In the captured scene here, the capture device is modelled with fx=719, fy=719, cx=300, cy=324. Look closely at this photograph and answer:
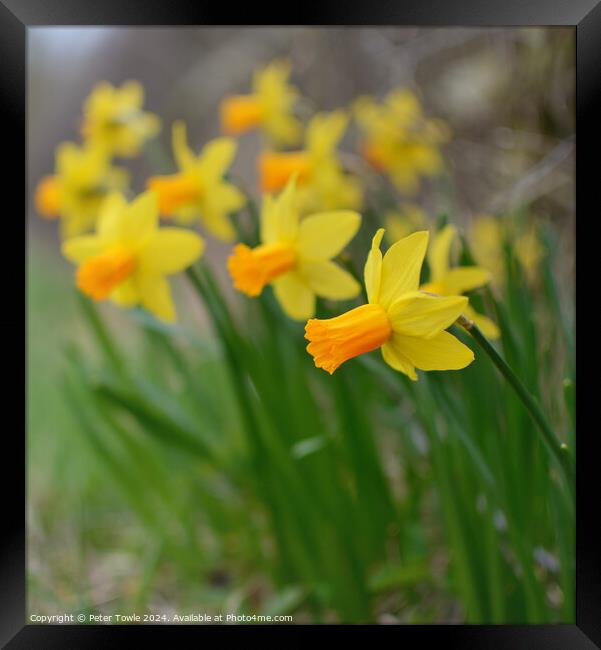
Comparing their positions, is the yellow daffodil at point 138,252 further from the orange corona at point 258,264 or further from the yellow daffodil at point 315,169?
the yellow daffodil at point 315,169

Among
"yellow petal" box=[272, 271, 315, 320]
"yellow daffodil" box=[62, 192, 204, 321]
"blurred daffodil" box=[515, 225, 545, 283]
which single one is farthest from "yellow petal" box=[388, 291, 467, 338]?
"blurred daffodil" box=[515, 225, 545, 283]

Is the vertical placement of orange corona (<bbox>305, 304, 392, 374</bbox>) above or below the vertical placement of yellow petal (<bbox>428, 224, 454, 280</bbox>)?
below

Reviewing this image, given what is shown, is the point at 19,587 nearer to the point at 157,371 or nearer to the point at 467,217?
the point at 157,371

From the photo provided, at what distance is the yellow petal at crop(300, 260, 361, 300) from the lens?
879 millimetres

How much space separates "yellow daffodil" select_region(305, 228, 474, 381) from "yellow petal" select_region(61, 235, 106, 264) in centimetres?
54

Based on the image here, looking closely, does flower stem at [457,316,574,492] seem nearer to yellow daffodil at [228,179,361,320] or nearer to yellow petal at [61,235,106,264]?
yellow daffodil at [228,179,361,320]

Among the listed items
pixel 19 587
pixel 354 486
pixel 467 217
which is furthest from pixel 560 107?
pixel 19 587

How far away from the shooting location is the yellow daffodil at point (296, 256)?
830 millimetres

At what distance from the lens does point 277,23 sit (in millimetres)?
762

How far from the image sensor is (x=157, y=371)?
1853 millimetres

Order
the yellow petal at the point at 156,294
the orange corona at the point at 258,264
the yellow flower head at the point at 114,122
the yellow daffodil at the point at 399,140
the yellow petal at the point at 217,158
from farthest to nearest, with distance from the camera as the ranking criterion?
the yellow daffodil at the point at 399,140, the yellow flower head at the point at 114,122, the yellow petal at the point at 217,158, the yellow petal at the point at 156,294, the orange corona at the point at 258,264

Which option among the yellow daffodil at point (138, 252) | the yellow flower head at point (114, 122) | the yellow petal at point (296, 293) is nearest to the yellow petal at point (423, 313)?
the yellow petal at point (296, 293)

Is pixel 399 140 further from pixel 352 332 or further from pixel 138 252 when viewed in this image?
pixel 352 332

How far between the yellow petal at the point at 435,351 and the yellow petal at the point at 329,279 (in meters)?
0.27
